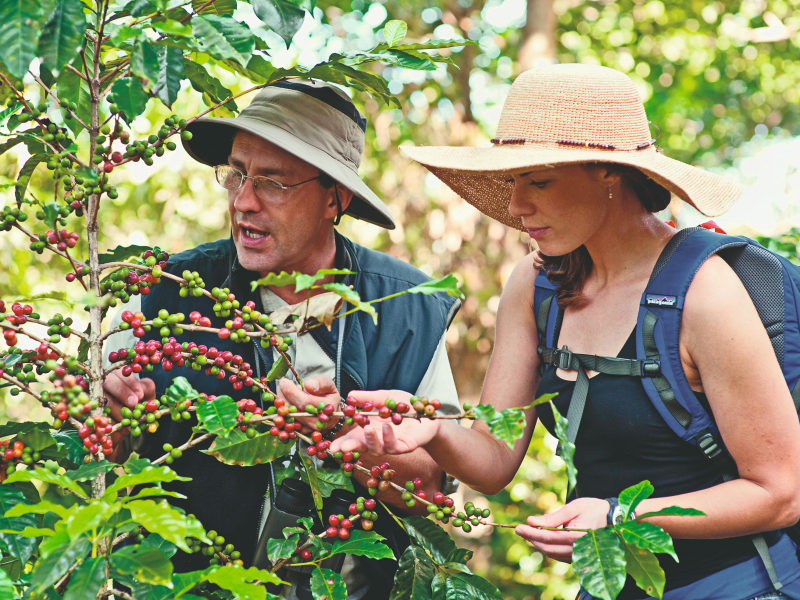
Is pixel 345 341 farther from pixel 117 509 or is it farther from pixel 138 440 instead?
pixel 117 509

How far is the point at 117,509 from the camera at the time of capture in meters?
1.07

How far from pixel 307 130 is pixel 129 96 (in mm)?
999

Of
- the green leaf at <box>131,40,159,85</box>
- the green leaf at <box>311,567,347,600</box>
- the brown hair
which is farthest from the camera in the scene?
the brown hair

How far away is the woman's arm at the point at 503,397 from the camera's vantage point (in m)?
1.91

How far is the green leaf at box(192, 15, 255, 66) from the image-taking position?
1.30m

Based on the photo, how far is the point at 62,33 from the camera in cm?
118

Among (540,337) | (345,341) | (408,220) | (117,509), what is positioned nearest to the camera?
(117,509)

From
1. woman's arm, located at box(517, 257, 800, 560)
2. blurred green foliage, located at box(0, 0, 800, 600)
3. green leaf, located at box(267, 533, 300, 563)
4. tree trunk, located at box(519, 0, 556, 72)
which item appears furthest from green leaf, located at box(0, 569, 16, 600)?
tree trunk, located at box(519, 0, 556, 72)

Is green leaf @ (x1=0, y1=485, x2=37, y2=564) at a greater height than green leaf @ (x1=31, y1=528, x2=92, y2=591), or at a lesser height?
lesser

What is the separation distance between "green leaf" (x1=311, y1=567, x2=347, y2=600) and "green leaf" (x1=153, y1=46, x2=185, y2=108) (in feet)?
3.40

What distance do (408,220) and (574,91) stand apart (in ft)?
15.5

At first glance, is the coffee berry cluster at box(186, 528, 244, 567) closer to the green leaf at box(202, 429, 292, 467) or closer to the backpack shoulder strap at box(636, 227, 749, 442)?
the green leaf at box(202, 429, 292, 467)

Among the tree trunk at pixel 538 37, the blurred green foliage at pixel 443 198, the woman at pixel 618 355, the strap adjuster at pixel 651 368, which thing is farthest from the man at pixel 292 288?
the tree trunk at pixel 538 37

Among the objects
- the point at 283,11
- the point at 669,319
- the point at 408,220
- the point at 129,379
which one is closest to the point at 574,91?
the point at 669,319
